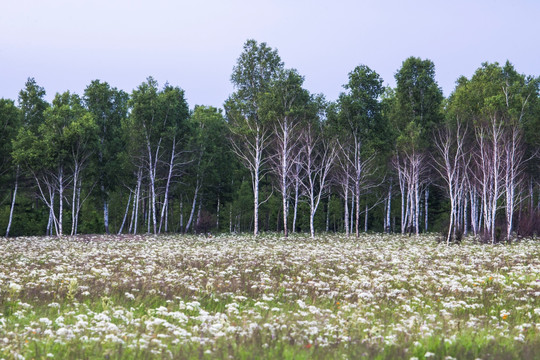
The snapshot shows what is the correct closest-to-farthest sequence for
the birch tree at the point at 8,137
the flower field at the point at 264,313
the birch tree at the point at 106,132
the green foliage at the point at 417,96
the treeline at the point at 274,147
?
1. the flower field at the point at 264,313
2. the treeline at the point at 274,147
3. the birch tree at the point at 8,137
4. the birch tree at the point at 106,132
5. the green foliage at the point at 417,96

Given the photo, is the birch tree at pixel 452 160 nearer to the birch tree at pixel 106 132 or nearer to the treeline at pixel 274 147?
the treeline at pixel 274 147

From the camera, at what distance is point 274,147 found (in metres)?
47.7

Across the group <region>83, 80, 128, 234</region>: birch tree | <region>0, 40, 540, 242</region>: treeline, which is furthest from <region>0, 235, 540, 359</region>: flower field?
<region>83, 80, 128, 234</region>: birch tree

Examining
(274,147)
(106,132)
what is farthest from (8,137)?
(274,147)

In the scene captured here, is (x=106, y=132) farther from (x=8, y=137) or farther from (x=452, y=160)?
(x=452, y=160)

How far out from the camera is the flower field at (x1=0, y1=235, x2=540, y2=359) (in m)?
6.61

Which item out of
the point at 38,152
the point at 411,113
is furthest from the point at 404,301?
the point at 411,113

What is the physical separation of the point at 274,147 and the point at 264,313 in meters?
39.0

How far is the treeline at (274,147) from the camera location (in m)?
39.9

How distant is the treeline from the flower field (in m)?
20.6

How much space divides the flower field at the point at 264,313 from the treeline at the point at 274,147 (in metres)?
20.6

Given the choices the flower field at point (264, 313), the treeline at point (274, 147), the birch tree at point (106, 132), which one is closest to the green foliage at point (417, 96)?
the treeline at point (274, 147)

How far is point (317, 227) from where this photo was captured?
61.4 m

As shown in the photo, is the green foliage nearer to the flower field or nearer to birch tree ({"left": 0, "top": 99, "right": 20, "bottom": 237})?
the flower field
